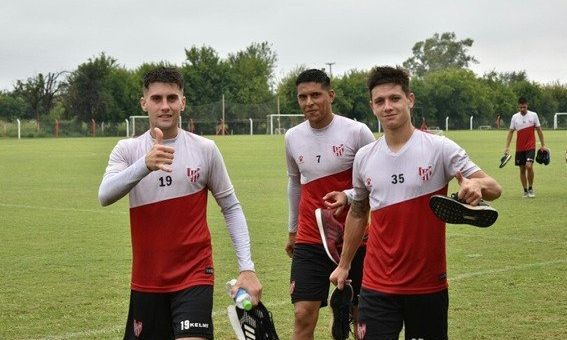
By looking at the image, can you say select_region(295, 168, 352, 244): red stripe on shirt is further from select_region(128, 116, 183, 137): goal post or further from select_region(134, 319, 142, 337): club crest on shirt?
select_region(128, 116, 183, 137): goal post

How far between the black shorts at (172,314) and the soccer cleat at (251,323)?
0.16 metres

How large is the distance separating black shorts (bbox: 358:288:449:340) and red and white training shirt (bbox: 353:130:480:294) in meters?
0.05

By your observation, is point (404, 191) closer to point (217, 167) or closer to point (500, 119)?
point (217, 167)

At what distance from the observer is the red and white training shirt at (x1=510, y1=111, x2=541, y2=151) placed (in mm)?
24219

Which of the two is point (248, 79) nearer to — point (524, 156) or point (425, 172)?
point (524, 156)

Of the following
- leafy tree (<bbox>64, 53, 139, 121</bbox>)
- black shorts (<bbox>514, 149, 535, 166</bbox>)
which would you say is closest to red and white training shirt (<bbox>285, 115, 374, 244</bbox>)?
black shorts (<bbox>514, 149, 535, 166</bbox>)

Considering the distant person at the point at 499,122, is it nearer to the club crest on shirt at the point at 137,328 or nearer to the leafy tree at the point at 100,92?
the leafy tree at the point at 100,92

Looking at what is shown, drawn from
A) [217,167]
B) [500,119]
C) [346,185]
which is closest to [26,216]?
[346,185]

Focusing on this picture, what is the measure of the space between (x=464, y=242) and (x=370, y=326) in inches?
371

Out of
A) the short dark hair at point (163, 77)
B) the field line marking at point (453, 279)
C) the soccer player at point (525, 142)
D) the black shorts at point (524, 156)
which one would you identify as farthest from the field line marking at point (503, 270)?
the black shorts at point (524, 156)

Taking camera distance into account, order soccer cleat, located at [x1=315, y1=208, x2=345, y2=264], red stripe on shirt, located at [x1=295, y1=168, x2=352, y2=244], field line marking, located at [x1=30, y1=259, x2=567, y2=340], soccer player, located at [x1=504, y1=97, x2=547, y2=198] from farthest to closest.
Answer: soccer player, located at [x1=504, y1=97, x2=547, y2=198] < field line marking, located at [x1=30, y1=259, x2=567, y2=340] < red stripe on shirt, located at [x1=295, y1=168, x2=352, y2=244] < soccer cleat, located at [x1=315, y1=208, x2=345, y2=264]

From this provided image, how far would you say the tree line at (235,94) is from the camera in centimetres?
9938

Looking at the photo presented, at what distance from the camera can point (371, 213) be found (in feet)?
20.8

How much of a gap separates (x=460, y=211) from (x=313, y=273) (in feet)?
8.75
